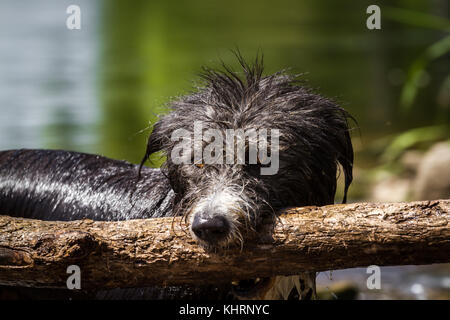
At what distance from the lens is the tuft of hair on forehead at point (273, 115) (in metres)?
4.18

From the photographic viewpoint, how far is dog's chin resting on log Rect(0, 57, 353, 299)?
389cm

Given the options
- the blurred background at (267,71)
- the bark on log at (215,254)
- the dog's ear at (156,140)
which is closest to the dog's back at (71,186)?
the dog's ear at (156,140)

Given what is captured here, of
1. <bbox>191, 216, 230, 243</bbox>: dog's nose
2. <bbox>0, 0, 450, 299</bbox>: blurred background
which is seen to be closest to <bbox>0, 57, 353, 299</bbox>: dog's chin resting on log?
<bbox>191, 216, 230, 243</bbox>: dog's nose

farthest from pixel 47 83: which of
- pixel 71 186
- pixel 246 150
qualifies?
pixel 246 150

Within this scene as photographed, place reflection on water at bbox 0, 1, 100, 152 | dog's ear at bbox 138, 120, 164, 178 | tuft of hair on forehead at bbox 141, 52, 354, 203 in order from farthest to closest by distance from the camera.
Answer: reflection on water at bbox 0, 1, 100, 152
dog's ear at bbox 138, 120, 164, 178
tuft of hair on forehead at bbox 141, 52, 354, 203

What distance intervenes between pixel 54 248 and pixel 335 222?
142 cm

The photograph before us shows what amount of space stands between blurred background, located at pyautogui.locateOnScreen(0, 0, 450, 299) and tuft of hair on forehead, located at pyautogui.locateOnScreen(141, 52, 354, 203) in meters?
0.31

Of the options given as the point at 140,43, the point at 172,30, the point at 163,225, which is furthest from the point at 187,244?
the point at 172,30

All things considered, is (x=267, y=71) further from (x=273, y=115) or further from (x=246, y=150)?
(x=246, y=150)

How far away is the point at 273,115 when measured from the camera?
4184 mm

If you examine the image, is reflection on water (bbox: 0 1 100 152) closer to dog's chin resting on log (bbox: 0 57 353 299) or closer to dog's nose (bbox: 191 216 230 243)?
dog's chin resting on log (bbox: 0 57 353 299)

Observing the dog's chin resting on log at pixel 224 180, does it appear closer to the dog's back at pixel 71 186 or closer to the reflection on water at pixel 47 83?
the dog's back at pixel 71 186

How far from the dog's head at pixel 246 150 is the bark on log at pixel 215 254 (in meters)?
0.15
